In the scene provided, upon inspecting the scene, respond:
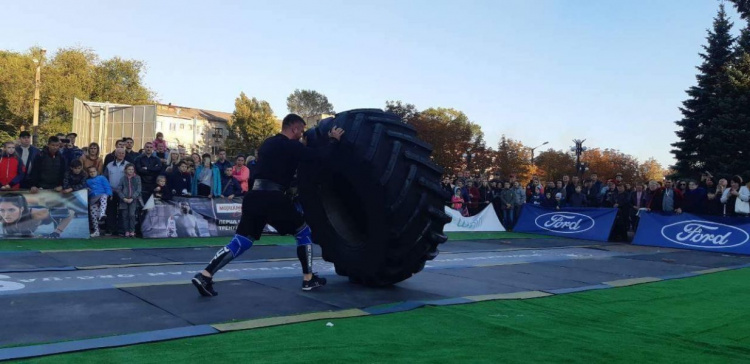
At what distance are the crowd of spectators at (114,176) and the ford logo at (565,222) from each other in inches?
385

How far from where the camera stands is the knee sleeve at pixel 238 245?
21.5 ft

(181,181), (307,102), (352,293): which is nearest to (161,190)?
(181,181)

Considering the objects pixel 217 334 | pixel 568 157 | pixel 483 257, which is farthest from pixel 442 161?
pixel 217 334

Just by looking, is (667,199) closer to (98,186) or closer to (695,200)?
(695,200)

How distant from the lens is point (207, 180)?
48.8ft

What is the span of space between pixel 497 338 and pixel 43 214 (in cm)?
1070


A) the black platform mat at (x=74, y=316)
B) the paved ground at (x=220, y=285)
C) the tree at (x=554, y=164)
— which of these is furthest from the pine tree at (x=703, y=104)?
the tree at (x=554, y=164)

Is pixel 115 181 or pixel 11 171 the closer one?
pixel 11 171

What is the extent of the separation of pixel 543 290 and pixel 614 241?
11107 mm

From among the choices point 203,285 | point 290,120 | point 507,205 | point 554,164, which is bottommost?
point 203,285

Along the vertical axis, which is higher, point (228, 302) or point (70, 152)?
point (70, 152)

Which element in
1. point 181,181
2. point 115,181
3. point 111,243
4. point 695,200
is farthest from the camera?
point 695,200

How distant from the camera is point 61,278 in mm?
7270

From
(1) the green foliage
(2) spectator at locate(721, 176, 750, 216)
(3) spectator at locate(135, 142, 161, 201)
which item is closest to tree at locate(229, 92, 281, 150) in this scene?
(1) the green foliage
